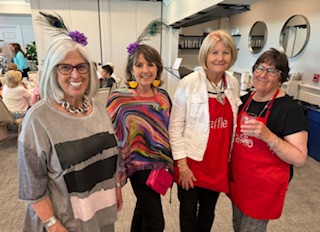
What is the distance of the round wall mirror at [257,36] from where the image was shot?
16.0 ft

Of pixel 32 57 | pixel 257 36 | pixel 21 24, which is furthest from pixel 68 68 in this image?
pixel 21 24

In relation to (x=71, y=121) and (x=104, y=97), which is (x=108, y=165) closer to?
(x=71, y=121)

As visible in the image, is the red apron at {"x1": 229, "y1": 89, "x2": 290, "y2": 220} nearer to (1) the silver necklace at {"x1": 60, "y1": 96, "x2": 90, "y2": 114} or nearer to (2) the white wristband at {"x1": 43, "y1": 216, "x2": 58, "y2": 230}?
(1) the silver necklace at {"x1": 60, "y1": 96, "x2": 90, "y2": 114}

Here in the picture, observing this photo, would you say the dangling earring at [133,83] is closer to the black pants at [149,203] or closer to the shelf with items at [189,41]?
the black pants at [149,203]

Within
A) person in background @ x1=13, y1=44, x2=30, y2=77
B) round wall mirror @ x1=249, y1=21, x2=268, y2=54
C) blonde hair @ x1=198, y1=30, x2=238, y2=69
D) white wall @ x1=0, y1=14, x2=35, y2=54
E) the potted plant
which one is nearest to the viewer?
blonde hair @ x1=198, y1=30, x2=238, y2=69

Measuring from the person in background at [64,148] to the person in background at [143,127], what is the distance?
0.20 meters

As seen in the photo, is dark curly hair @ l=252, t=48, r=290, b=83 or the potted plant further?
the potted plant

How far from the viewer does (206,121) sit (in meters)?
1.26

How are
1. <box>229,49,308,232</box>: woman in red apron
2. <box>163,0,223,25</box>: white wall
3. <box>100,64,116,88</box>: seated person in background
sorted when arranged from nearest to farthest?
<box>229,49,308,232</box>: woman in red apron
<box>163,0,223,25</box>: white wall
<box>100,64,116,88</box>: seated person in background

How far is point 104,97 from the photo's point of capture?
3.51 m

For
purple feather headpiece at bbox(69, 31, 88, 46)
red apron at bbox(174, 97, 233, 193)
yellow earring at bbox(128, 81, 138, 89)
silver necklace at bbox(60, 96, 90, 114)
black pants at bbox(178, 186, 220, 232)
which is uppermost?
purple feather headpiece at bbox(69, 31, 88, 46)

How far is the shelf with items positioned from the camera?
7276 mm

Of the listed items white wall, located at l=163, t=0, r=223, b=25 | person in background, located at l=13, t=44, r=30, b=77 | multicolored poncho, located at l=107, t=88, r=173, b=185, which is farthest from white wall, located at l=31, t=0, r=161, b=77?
multicolored poncho, located at l=107, t=88, r=173, b=185

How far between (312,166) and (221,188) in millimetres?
2534
